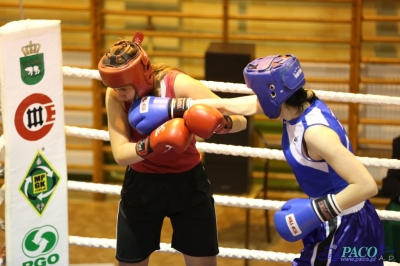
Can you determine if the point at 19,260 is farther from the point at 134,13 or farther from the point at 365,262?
the point at 134,13

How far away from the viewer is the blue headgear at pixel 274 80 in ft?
8.09

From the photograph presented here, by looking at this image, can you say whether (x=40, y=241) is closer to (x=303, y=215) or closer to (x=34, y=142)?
(x=34, y=142)

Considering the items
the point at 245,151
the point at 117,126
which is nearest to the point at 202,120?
the point at 117,126

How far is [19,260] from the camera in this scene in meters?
2.79

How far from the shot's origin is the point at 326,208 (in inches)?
96.7

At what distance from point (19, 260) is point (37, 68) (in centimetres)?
71

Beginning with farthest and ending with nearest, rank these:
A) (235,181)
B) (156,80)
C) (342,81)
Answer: (342,81) < (235,181) < (156,80)

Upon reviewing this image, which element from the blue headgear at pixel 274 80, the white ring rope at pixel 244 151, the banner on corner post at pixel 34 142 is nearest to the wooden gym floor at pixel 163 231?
the white ring rope at pixel 244 151

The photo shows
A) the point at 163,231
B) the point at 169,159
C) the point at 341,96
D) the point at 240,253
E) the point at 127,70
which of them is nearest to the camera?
the point at 127,70

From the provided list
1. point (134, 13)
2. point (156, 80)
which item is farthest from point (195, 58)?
point (156, 80)

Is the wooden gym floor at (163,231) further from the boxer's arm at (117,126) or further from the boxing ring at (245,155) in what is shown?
the boxer's arm at (117,126)

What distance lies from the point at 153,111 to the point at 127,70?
0.17 m

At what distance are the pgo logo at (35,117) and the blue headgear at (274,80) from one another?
736 millimetres

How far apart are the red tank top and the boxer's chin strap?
58cm
